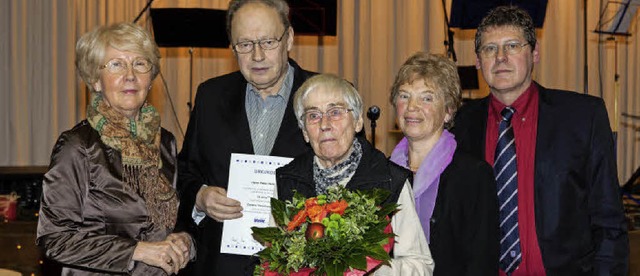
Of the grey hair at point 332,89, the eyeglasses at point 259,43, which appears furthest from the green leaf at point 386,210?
the eyeglasses at point 259,43

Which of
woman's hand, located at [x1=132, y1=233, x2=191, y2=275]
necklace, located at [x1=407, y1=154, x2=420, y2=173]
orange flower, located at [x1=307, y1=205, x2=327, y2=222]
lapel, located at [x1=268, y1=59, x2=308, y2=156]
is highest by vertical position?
lapel, located at [x1=268, y1=59, x2=308, y2=156]

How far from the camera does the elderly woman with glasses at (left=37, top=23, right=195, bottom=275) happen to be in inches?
121

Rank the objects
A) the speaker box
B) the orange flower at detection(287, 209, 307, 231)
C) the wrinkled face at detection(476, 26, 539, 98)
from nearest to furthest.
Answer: the orange flower at detection(287, 209, 307, 231) < the wrinkled face at detection(476, 26, 539, 98) < the speaker box

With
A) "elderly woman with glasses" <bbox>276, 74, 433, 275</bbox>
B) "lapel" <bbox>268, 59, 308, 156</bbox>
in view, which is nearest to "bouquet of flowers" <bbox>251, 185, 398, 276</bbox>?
"elderly woman with glasses" <bbox>276, 74, 433, 275</bbox>

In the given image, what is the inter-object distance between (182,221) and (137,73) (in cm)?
68

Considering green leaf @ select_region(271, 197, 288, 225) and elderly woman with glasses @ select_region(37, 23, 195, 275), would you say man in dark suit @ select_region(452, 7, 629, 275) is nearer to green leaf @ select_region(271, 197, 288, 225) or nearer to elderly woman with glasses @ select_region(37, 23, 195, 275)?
green leaf @ select_region(271, 197, 288, 225)

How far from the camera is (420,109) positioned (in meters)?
3.32

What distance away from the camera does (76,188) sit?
10.1 ft

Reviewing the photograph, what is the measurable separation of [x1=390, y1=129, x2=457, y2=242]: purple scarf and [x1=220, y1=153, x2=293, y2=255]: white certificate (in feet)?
1.71

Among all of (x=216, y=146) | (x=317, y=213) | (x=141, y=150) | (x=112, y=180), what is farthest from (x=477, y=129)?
(x=112, y=180)

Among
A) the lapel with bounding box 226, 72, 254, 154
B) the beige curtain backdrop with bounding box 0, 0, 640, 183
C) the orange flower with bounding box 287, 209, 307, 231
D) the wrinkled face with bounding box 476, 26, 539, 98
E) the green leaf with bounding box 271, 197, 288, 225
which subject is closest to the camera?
the orange flower with bounding box 287, 209, 307, 231

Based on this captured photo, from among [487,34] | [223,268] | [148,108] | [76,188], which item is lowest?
[223,268]

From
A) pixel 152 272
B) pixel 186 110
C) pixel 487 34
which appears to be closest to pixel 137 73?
pixel 152 272

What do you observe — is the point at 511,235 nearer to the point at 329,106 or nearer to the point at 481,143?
the point at 481,143
